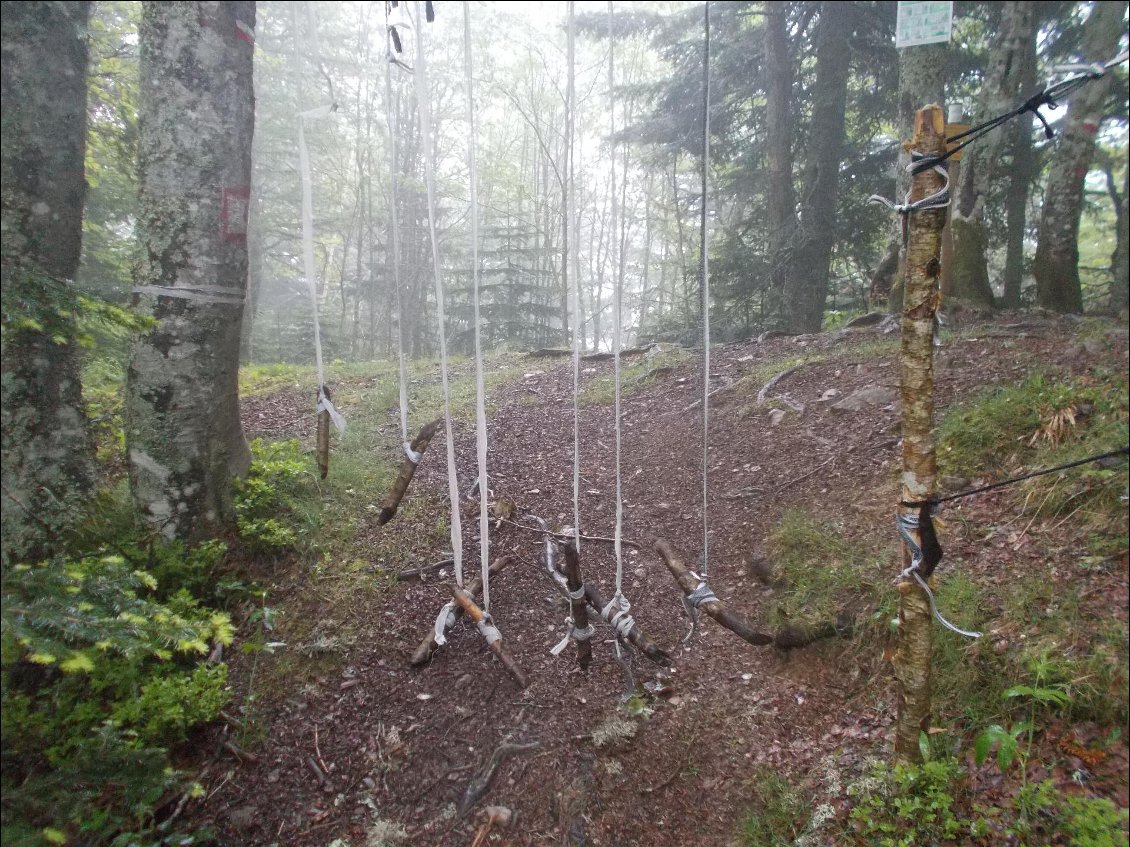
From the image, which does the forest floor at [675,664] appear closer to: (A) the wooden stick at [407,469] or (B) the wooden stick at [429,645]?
(B) the wooden stick at [429,645]

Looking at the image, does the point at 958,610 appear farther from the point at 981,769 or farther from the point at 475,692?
the point at 475,692

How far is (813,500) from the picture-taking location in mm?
3752

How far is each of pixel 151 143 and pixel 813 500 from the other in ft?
14.2

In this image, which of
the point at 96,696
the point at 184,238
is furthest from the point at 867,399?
the point at 96,696

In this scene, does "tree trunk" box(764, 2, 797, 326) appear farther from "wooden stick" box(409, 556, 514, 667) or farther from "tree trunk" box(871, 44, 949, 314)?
"wooden stick" box(409, 556, 514, 667)

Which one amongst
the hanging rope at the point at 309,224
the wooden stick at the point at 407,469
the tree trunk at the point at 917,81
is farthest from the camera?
the tree trunk at the point at 917,81

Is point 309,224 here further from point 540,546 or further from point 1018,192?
point 1018,192

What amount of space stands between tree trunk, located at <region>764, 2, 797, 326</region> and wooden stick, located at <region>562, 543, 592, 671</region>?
22.3 feet

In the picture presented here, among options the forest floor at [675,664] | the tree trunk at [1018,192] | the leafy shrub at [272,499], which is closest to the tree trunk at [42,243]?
the leafy shrub at [272,499]

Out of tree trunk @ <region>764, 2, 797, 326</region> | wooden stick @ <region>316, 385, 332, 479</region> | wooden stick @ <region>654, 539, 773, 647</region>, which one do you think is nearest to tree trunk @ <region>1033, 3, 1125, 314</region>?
tree trunk @ <region>764, 2, 797, 326</region>

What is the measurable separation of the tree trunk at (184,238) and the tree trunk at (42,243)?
15.1 inches

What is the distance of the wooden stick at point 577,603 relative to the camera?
2.29m

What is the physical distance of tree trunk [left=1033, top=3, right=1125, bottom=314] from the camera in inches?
177

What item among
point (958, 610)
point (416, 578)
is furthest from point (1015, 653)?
point (416, 578)
